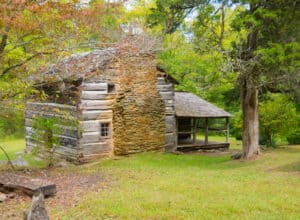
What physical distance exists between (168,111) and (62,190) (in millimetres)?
11884

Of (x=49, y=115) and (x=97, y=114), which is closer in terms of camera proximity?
(x=97, y=114)

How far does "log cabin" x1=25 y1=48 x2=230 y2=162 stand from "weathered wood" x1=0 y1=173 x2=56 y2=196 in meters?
6.54

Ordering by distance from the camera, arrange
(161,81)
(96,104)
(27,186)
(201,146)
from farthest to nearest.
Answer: (201,146)
(161,81)
(96,104)
(27,186)

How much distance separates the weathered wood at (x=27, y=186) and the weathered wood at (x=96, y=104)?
7.79 m

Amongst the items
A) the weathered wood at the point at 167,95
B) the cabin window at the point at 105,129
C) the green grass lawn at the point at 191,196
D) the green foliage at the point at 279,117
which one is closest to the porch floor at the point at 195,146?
the weathered wood at the point at 167,95

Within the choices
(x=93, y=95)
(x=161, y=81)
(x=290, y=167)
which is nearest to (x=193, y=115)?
(x=161, y=81)

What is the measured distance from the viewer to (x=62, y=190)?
11609mm

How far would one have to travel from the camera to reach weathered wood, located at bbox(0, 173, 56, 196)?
1052cm

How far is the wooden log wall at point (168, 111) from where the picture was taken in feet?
73.5

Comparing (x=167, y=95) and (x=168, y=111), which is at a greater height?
(x=167, y=95)

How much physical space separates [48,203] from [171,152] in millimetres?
13084

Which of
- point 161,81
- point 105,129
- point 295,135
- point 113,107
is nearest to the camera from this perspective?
point 105,129

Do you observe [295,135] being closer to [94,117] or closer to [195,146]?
[195,146]

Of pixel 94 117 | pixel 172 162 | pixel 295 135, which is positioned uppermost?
pixel 94 117
